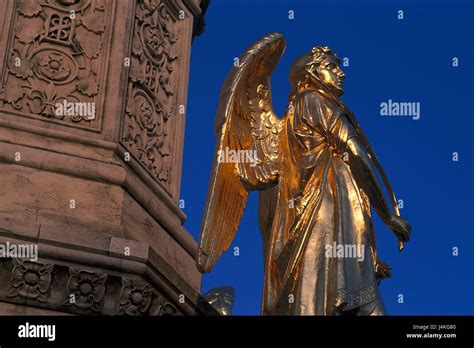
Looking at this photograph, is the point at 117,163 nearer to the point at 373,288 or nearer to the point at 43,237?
the point at 43,237

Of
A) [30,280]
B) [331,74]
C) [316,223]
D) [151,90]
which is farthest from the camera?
[151,90]

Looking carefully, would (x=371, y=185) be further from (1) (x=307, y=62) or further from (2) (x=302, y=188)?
(1) (x=307, y=62)

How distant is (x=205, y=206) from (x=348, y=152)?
1.30 m

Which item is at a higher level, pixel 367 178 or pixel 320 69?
pixel 320 69

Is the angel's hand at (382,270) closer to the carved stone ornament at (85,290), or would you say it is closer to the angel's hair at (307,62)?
the angel's hair at (307,62)

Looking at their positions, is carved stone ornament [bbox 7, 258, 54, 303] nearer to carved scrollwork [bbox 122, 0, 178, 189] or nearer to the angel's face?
carved scrollwork [bbox 122, 0, 178, 189]

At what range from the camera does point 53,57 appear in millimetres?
10773

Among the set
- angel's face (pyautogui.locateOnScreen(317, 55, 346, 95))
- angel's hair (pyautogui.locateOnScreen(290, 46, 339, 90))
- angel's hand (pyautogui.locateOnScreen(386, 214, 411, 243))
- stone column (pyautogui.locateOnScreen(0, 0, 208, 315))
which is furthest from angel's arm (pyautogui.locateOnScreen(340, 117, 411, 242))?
stone column (pyautogui.locateOnScreen(0, 0, 208, 315))

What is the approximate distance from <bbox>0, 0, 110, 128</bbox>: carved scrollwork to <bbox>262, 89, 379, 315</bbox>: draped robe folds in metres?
1.75

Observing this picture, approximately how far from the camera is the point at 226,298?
11.6 meters

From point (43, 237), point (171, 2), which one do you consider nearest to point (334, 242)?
point (43, 237)

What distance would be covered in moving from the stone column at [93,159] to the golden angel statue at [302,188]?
2.10ft

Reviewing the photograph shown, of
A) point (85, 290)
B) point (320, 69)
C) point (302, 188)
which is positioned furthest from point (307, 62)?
point (85, 290)

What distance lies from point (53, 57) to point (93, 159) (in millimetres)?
1067
